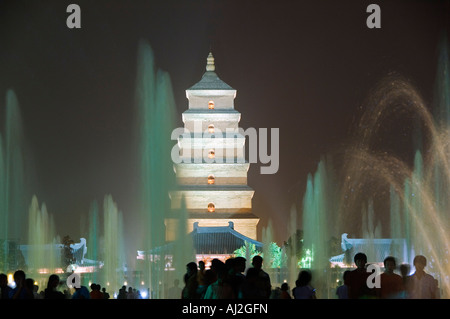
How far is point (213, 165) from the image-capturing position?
5409cm

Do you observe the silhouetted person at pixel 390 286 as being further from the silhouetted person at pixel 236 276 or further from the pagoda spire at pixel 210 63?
the pagoda spire at pixel 210 63


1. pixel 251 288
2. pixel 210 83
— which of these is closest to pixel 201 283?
pixel 251 288

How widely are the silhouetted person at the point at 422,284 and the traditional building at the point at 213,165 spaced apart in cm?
4015

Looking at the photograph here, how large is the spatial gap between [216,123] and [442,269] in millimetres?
29578

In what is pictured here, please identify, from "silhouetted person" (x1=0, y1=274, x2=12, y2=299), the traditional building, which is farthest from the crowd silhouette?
the traditional building

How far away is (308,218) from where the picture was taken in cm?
4300

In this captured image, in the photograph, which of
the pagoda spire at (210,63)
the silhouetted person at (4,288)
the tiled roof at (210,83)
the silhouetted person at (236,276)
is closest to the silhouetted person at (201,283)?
the silhouetted person at (236,276)

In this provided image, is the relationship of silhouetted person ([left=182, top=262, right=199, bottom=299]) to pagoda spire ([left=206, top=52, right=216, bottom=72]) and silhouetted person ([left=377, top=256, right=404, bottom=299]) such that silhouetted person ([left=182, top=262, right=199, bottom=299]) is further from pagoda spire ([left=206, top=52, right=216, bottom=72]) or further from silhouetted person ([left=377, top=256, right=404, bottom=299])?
pagoda spire ([left=206, top=52, right=216, bottom=72])

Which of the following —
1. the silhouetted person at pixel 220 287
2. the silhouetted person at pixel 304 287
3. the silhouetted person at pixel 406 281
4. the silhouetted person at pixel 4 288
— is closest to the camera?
the silhouetted person at pixel 220 287

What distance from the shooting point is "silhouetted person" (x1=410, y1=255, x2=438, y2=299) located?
39.1 ft

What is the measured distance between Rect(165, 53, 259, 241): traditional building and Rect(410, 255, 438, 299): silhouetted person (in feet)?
132

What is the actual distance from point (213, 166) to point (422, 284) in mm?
42315

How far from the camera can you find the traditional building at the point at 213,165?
53.1 metres
